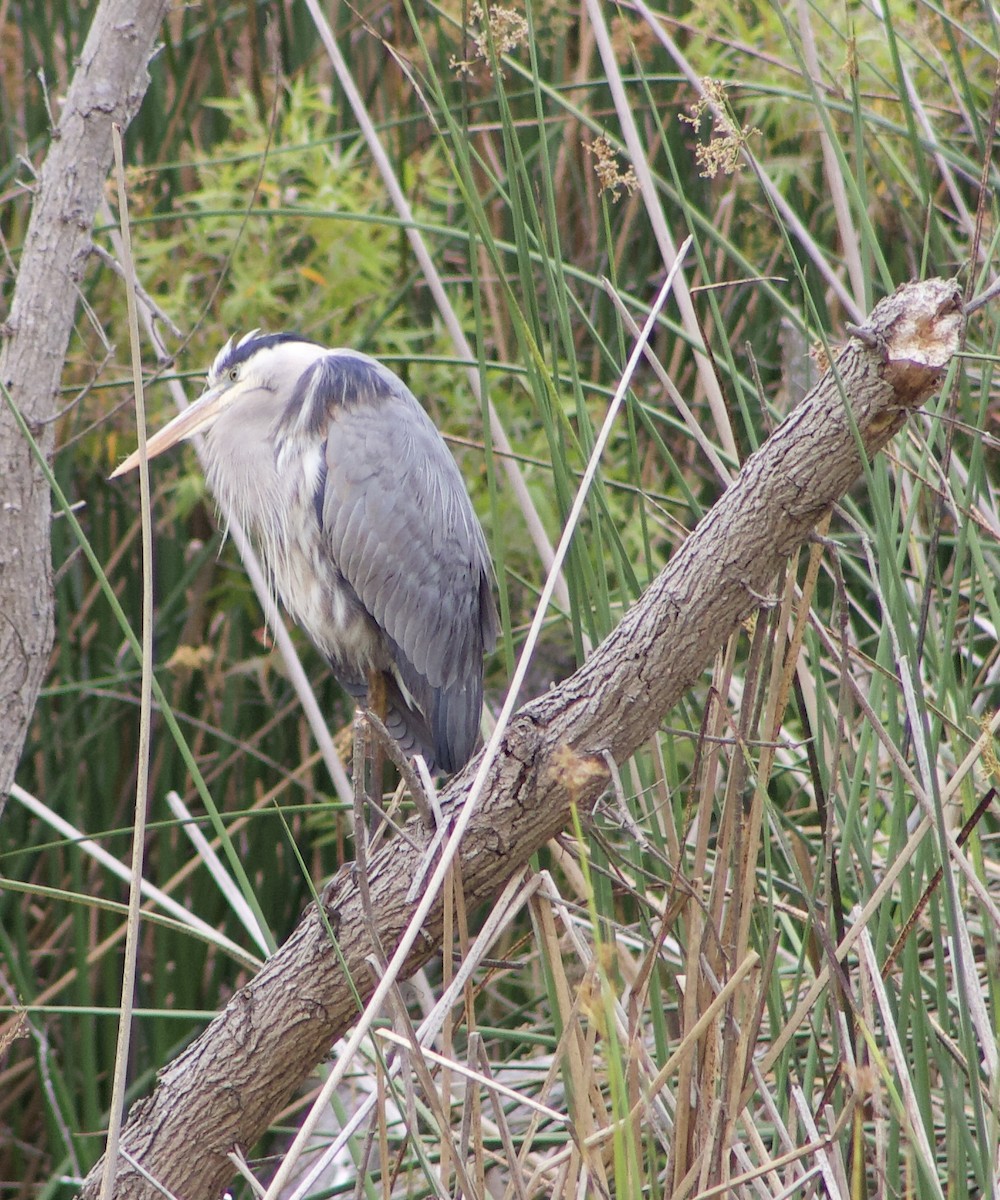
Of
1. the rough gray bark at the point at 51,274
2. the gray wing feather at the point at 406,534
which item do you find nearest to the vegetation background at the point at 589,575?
the rough gray bark at the point at 51,274

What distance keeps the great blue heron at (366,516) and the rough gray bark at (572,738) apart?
0.77 m

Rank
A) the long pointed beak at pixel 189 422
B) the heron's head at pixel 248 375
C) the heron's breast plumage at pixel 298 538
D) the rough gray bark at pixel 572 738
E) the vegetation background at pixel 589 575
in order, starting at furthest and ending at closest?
the heron's breast plumage at pixel 298 538, the heron's head at pixel 248 375, the long pointed beak at pixel 189 422, the vegetation background at pixel 589 575, the rough gray bark at pixel 572 738

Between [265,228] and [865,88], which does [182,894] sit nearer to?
[265,228]

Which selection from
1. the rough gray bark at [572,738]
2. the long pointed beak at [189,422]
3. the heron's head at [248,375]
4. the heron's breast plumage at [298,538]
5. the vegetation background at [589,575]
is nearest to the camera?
the rough gray bark at [572,738]

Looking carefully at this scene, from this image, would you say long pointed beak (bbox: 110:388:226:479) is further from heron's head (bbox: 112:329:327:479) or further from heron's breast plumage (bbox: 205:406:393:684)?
heron's breast plumage (bbox: 205:406:393:684)

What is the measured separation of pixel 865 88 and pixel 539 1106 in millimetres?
1890

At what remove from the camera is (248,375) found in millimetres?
2082

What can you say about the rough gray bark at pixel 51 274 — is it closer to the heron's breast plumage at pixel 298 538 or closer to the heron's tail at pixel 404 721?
the heron's breast plumage at pixel 298 538

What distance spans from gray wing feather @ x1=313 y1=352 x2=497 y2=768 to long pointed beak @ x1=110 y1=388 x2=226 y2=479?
0.16 m

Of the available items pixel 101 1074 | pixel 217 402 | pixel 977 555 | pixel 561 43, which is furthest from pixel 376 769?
pixel 561 43

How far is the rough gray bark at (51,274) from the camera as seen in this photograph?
156 cm

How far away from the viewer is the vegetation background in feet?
3.55

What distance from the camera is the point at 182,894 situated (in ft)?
9.40

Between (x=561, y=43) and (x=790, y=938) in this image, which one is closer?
(x=790, y=938)
